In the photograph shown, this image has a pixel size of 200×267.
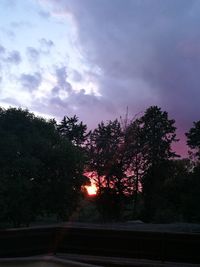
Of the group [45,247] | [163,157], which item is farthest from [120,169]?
[45,247]

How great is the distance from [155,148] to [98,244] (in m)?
62.3

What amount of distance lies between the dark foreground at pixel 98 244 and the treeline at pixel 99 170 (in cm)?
2423

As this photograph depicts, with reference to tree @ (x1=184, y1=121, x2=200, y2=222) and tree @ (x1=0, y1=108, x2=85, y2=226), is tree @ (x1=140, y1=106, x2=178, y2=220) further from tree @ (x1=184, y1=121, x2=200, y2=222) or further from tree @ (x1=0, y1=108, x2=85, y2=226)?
tree @ (x1=0, y1=108, x2=85, y2=226)

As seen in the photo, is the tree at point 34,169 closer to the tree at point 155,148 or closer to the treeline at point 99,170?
the treeline at point 99,170

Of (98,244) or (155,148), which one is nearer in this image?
(98,244)

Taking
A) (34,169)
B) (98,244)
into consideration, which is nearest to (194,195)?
(34,169)

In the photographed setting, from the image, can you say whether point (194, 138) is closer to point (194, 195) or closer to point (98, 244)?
point (194, 195)

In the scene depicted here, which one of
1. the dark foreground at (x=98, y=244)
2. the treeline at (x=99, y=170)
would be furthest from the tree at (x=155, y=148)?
the dark foreground at (x=98, y=244)

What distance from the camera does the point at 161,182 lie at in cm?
7350

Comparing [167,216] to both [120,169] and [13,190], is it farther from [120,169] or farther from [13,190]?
[13,190]

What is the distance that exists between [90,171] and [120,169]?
4.57 metres

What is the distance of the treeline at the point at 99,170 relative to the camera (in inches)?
1559

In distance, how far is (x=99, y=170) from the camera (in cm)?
7188

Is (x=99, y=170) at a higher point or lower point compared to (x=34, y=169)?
higher
